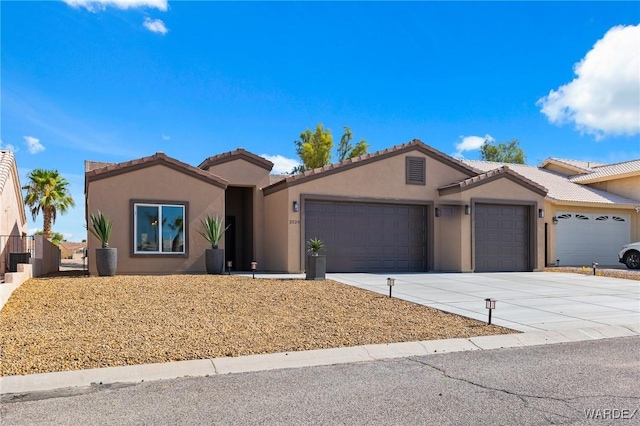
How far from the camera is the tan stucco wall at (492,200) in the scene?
685 inches

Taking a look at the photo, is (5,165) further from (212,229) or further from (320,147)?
(320,147)

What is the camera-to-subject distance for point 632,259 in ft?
68.1

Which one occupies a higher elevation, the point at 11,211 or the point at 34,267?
the point at 11,211

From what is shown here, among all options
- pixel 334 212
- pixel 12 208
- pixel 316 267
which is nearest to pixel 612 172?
pixel 334 212

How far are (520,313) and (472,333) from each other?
7.58ft

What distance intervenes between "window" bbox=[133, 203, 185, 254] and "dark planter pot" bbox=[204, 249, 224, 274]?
0.96 m

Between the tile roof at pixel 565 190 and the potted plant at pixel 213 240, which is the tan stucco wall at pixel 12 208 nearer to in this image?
the potted plant at pixel 213 240

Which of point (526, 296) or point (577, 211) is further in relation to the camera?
point (577, 211)

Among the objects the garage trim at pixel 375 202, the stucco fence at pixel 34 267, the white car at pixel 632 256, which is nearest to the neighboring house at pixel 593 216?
the white car at pixel 632 256

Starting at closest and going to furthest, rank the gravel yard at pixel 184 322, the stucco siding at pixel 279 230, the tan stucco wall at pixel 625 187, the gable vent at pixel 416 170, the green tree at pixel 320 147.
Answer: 1. the gravel yard at pixel 184 322
2. the stucco siding at pixel 279 230
3. the gable vent at pixel 416 170
4. the tan stucco wall at pixel 625 187
5. the green tree at pixel 320 147

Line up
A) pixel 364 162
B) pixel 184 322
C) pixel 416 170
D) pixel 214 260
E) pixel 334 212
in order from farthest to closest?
pixel 416 170, pixel 364 162, pixel 334 212, pixel 214 260, pixel 184 322

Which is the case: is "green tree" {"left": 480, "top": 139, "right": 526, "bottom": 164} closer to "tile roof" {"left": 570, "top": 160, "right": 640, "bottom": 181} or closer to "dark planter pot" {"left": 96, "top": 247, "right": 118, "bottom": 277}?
"tile roof" {"left": 570, "top": 160, "right": 640, "bottom": 181}

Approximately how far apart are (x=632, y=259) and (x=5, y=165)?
23.6m

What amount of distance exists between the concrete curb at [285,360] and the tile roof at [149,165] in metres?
9.97
